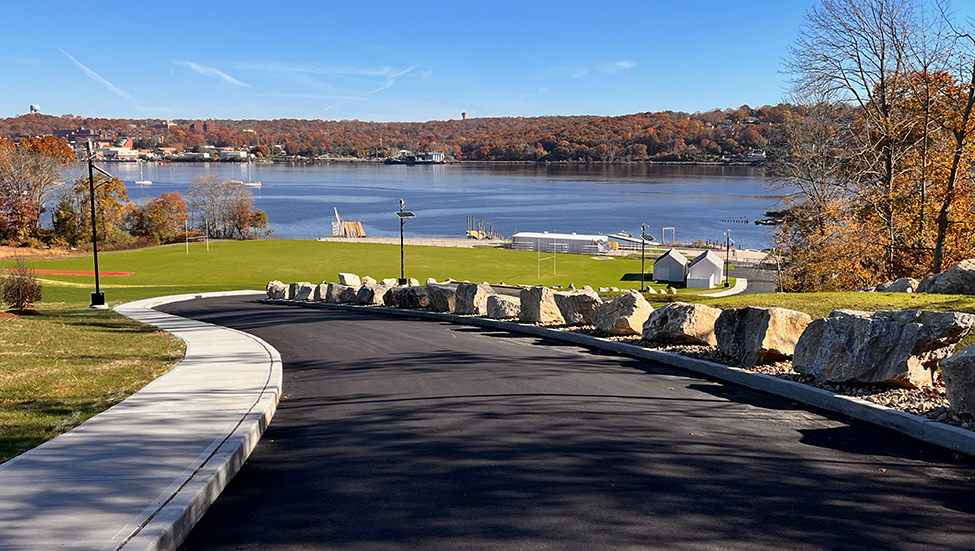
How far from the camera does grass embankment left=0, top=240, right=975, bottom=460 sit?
29.9 feet

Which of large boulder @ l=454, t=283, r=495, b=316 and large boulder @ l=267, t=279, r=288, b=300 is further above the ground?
large boulder @ l=454, t=283, r=495, b=316

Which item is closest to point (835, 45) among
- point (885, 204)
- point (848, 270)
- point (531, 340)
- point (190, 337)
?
point (885, 204)

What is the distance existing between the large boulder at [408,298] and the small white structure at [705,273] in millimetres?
38693

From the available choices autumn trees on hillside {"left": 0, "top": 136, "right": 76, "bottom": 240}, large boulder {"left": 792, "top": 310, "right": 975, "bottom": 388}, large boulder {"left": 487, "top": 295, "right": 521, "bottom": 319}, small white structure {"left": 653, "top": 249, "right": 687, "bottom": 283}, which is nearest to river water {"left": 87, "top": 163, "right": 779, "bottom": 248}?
autumn trees on hillside {"left": 0, "top": 136, "right": 76, "bottom": 240}

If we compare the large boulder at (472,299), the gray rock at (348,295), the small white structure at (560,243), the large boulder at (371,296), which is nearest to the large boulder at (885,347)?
the large boulder at (472,299)

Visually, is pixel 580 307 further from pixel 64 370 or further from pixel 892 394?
pixel 64 370

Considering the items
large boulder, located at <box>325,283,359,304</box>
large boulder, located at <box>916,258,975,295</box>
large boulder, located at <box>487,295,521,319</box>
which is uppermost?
large boulder, located at <box>916,258,975,295</box>

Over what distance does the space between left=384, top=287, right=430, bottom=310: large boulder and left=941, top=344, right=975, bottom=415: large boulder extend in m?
15.0

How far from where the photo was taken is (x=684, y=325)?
11.5 meters

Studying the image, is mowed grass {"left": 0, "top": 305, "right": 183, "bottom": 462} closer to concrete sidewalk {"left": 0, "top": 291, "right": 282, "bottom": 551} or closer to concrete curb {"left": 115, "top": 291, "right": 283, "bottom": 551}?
concrete sidewalk {"left": 0, "top": 291, "right": 282, "bottom": 551}

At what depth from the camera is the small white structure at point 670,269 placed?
56.7 meters

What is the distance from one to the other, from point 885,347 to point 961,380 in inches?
52.8

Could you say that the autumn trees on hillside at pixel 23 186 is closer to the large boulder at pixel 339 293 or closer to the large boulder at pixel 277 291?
the large boulder at pixel 277 291

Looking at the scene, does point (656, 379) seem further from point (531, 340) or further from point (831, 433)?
point (531, 340)
